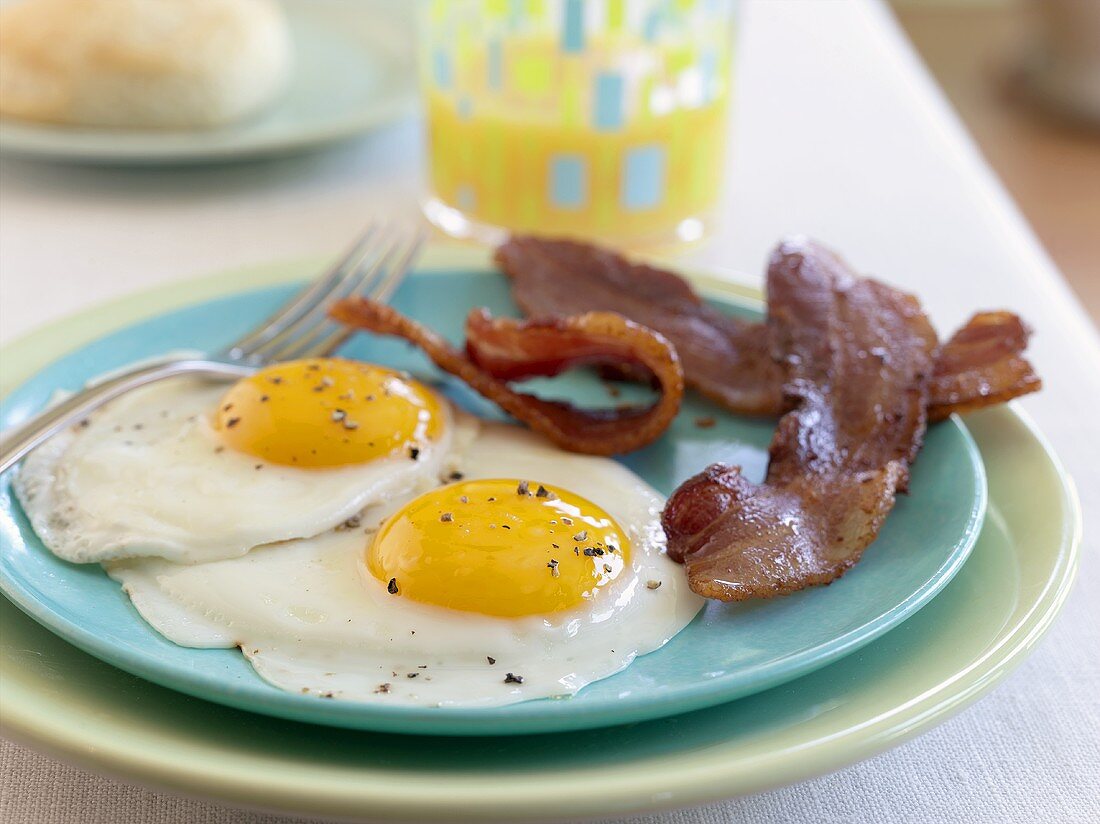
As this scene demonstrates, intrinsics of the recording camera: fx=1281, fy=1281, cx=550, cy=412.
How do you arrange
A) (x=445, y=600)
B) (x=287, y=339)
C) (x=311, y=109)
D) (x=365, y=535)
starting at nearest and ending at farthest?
(x=445, y=600) < (x=365, y=535) < (x=287, y=339) < (x=311, y=109)

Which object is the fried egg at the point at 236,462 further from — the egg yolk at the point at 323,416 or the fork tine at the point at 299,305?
the fork tine at the point at 299,305

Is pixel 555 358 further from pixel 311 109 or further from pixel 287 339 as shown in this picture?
pixel 311 109

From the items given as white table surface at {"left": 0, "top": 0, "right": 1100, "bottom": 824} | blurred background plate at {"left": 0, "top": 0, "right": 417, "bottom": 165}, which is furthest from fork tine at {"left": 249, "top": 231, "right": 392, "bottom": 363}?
blurred background plate at {"left": 0, "top": 0, "right": 417, "bottom": 165}

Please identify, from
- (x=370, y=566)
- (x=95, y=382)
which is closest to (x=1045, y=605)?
(x=370, y=566)

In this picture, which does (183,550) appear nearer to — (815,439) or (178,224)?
(815,439)

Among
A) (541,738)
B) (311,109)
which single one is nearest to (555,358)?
(541,738)
